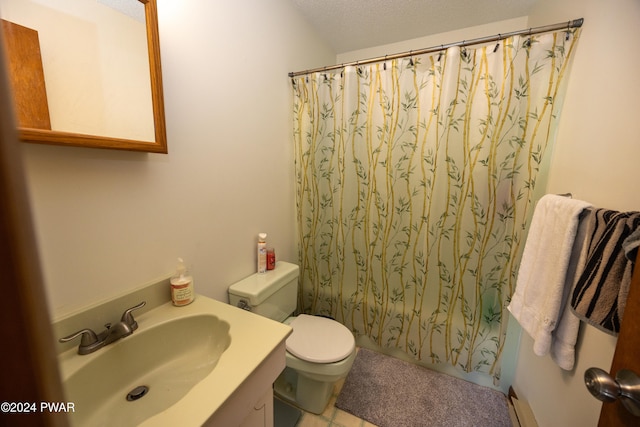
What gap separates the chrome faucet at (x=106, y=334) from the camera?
82 centimetres

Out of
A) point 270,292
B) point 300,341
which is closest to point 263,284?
point 270,292

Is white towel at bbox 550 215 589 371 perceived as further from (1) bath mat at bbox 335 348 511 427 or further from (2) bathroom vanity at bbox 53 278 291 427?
(2) bathroom vanity at bbox 53 278 291 427

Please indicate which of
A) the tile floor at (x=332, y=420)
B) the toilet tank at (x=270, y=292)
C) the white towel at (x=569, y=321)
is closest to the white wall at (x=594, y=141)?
the white towel at (x=569, y=321)

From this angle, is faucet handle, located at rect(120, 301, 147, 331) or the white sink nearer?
the white sink

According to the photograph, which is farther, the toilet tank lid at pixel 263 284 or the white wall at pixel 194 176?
the toilet tank lid at pixel 263 284

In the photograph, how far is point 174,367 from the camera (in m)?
0.96

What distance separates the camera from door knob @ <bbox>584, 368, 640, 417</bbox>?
21.8 inches

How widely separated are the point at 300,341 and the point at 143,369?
2.26ft

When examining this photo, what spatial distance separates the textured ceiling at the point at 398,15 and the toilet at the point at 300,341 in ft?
5.08

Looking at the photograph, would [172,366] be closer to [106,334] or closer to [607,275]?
[106,334]

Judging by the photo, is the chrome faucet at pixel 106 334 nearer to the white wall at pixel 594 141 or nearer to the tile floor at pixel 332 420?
the tile floor at pixel 332 420

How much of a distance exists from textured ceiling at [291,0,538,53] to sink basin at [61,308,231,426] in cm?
178

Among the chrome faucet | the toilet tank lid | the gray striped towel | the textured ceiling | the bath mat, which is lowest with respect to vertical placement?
the bath mat

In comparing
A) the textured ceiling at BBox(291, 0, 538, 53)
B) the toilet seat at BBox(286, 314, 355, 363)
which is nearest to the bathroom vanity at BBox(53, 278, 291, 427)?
the toilet seat at BBox(286, 314, 355, 363)
